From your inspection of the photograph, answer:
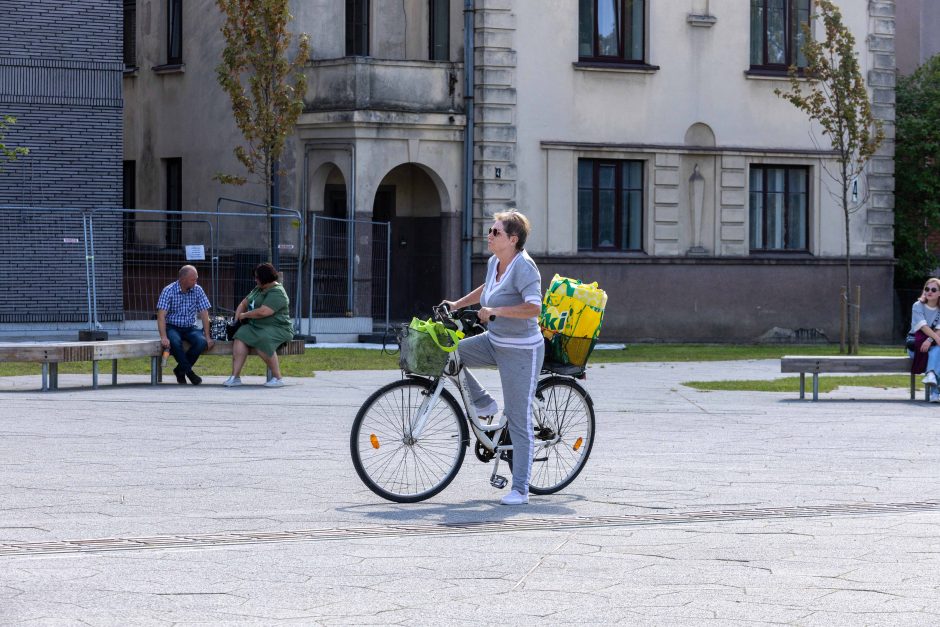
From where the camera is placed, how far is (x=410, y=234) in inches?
1232

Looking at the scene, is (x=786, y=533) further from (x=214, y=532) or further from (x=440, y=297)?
(x=440, y=297)

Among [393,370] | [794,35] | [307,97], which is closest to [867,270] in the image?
[794,35]

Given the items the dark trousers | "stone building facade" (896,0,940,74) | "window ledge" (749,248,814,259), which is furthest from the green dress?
"stone building facade" (896,0,940,74)

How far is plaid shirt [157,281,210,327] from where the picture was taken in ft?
60.6

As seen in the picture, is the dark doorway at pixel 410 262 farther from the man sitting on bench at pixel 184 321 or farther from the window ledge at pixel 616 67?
the man sitting on bench at pixel 184 321

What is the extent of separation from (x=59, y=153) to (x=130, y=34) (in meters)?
7.76

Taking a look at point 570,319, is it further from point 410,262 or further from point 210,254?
point 410,262

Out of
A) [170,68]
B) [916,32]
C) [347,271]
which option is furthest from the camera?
[916,32]

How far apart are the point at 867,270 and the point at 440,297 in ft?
28.9

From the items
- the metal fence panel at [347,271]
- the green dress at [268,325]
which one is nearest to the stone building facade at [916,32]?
the metal fence panel at [347,271]

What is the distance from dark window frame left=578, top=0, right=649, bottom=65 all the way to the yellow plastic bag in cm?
2134

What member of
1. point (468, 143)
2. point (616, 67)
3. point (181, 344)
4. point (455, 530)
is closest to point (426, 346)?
point (455, 530)

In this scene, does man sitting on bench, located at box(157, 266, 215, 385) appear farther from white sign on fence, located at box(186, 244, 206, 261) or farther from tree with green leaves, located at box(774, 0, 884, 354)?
tree with green leaves, located at box(774, 0, 884, 354)

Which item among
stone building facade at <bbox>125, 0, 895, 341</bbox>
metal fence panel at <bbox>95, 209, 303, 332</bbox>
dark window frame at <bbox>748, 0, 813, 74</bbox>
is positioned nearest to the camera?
metal fence panel at <bbox>95, 209, 303, 332</bbox>
